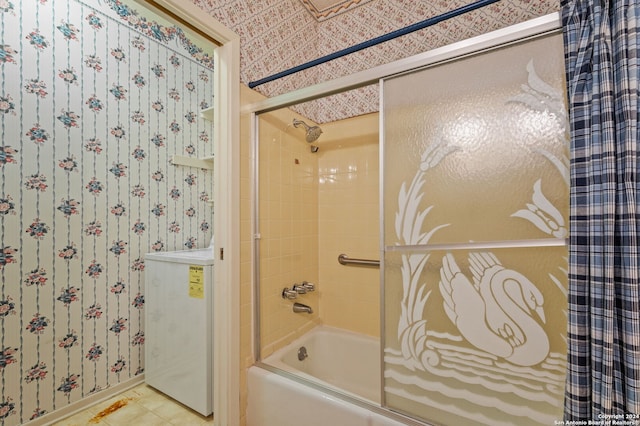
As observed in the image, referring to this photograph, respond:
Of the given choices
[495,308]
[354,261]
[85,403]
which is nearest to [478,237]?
[495,308]

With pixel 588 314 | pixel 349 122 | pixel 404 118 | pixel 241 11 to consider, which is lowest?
pixel 588 314

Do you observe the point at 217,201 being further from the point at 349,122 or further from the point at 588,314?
the point at 588,314

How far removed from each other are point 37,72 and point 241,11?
4.00 ft

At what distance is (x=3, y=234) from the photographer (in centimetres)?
147

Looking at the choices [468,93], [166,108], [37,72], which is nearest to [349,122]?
[468,93]

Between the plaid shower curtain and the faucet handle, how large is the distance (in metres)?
1.31

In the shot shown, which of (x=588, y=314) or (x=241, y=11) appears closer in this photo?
(x=588, y=314)

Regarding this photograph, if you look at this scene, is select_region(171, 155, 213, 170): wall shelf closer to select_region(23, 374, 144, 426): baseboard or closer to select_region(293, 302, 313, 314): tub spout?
select_region(293, 302, 313, 314): tub spout

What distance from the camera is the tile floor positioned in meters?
1.63

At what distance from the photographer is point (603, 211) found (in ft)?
2.52

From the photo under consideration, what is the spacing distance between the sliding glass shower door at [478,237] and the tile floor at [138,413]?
131 centimetres

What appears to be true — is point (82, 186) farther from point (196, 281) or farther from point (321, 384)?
point (321, 384)

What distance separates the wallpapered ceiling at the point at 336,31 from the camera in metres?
1.49

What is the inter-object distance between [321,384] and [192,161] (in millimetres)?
1918
